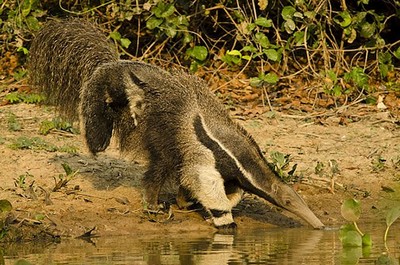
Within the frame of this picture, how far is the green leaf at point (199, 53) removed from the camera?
13.5 meters

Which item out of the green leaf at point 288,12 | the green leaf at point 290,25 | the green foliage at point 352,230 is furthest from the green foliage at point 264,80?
the green foliage at point 352,230

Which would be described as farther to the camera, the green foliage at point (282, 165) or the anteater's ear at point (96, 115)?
the green foliage at point (282, 165)

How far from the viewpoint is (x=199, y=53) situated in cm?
1353

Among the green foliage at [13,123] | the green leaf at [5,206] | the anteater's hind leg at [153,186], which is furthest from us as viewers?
the green foliage at [13,123]

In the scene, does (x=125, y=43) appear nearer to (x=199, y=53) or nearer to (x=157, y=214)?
(x=199, y=53)

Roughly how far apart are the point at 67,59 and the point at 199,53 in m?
3.55

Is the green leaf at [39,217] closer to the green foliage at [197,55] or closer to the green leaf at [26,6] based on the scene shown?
the green foliage at [197,55]

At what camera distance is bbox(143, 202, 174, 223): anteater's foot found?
9703mm

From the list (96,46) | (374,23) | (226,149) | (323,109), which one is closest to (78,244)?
(226,149)

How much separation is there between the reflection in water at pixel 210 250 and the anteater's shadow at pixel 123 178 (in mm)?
559

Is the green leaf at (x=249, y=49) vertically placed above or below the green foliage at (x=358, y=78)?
above

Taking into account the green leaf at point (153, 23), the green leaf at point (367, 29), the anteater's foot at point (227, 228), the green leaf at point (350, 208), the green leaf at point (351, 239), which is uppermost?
the green leaf at point (350, 208)

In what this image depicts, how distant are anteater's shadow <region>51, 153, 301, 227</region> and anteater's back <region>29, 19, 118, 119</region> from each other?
2.32 ft

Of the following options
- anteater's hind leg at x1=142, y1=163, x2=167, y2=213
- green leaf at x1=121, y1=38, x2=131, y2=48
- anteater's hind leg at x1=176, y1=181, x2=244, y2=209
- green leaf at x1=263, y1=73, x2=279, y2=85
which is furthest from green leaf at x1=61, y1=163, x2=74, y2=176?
green leaf at x1=263, y1=73, x2=279, y2=85
